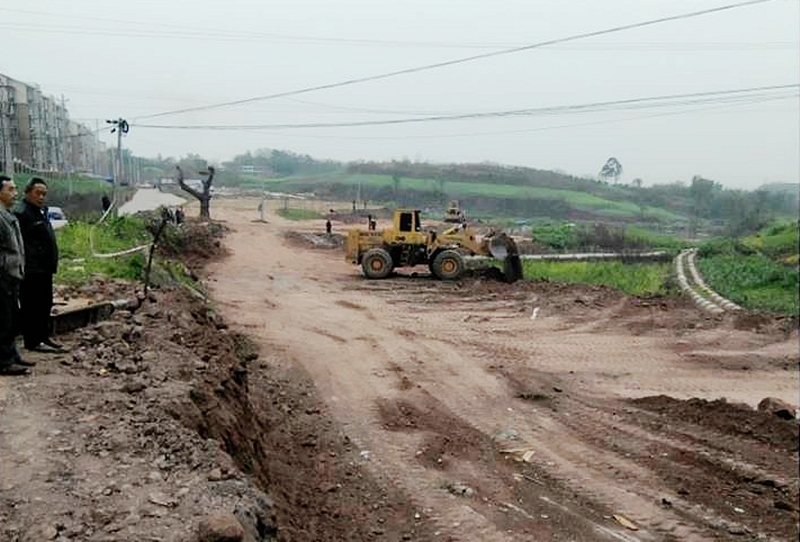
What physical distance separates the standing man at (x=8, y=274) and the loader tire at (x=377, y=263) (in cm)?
1382

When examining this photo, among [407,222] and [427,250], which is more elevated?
[407,222]

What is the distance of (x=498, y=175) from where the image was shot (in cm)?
5881

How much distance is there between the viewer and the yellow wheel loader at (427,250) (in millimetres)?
A: 18438

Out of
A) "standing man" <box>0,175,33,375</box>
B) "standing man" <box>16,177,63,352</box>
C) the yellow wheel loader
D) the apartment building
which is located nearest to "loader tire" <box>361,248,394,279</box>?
the yellow wheel loader

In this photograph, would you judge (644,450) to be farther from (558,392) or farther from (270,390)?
(270,390)

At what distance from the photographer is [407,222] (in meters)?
19.2

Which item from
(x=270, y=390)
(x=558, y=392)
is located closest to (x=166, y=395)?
(x=270, y=390)

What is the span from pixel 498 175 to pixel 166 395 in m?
55.4

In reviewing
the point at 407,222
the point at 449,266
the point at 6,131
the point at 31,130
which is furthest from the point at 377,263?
the point at 6,131

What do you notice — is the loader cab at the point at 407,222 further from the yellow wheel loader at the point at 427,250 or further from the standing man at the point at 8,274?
the standing man at the point at 8,274

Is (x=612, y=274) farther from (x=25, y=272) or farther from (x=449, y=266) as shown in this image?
(x=25, y=272)

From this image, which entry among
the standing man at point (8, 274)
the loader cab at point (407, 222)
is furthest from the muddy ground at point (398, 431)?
the loader cab at point (407, 222)

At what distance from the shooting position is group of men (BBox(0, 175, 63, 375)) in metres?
5.19

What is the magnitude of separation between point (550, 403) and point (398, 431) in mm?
2153
